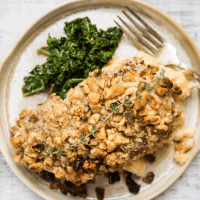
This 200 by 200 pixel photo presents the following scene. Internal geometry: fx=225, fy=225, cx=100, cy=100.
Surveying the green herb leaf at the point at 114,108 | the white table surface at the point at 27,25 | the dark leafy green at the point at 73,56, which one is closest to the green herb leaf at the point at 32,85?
the dark leafy green at the point at 73,56

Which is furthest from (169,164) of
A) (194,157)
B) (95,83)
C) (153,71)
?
(95,83)

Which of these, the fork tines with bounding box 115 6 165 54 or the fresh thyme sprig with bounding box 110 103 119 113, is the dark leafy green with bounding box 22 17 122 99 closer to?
the fork tines with bounding box 115 6 165 54

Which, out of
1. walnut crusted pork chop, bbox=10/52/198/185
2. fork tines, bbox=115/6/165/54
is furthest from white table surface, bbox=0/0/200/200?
walnut crusted pork chop, bbox=10/52/198/185

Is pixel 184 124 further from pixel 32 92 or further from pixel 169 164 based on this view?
pixel 32 92

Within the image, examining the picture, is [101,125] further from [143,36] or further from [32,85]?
[143,36]

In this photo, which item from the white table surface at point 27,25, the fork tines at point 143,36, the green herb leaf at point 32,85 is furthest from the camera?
the white table surface at point 27,25

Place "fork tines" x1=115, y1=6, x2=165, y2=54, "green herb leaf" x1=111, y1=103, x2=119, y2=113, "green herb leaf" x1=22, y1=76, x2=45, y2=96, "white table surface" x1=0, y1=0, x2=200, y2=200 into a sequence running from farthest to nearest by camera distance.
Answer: "white table surface" x1=0, y1=0, x2=200, y2=200, "green herb leaf" x1=22, y1=76, x2=45, y2=96, "fork tines" x1=115, y1=6, x2=165, y2=54, "green herb leaf" x1=111, y1=103, x2=119, y2=113

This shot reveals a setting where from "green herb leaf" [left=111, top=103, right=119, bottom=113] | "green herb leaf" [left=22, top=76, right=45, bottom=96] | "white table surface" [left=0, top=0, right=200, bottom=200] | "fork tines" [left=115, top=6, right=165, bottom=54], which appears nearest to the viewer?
"green herb leaf" [left=111, top=103, right=119, bottom=113]

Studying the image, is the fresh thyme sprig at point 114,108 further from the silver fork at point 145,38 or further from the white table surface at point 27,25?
the white table surface at point 27,25
